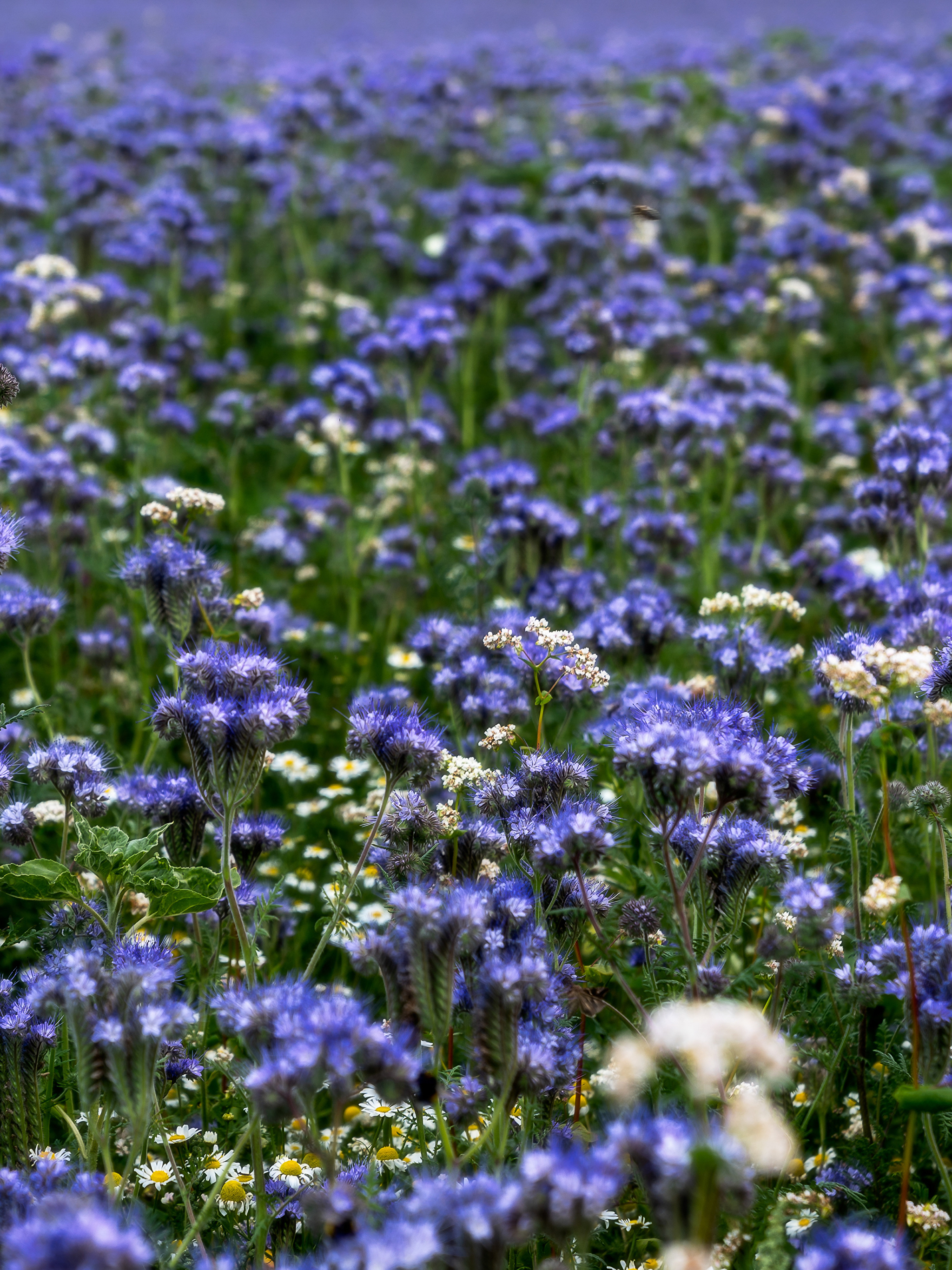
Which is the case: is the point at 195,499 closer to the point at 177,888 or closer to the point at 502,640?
the point at 502,640

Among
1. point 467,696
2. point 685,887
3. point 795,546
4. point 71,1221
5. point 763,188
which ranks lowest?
point 71,1221

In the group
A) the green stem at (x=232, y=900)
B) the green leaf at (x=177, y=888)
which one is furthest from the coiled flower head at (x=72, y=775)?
the green stem at (x=232, y=900)

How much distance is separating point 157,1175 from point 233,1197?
228mm

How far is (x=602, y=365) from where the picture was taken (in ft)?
25.5

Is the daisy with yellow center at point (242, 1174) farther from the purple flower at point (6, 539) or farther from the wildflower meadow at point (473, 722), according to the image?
the purple flower at point (6, 539)

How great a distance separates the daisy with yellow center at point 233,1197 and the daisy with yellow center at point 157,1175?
0.14 meters

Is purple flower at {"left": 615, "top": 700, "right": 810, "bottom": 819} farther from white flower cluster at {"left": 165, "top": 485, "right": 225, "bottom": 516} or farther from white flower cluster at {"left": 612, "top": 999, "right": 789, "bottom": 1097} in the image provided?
white flower cluster at {"left": 165, "top": 485, "right": 225, "bottom": 516}

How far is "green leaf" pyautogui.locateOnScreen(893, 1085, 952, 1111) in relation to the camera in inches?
105

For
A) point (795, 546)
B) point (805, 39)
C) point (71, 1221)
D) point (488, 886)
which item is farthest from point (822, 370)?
point (805, 39)

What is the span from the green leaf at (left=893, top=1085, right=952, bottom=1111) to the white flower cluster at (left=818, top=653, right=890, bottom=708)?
0.84 metres

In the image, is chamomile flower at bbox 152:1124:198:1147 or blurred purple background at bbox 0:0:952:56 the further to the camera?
blurred purple background at bbox 0:0:952:56

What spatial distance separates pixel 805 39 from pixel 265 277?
33.6 feet

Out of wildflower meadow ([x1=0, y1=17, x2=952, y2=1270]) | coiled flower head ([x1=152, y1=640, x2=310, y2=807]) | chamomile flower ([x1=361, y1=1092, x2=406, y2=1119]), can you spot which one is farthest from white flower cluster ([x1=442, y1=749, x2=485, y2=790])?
chamomile flower ([x1=361, y1=1092, x2=406, y2=1119])

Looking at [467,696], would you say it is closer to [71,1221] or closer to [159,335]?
[71,1221]
